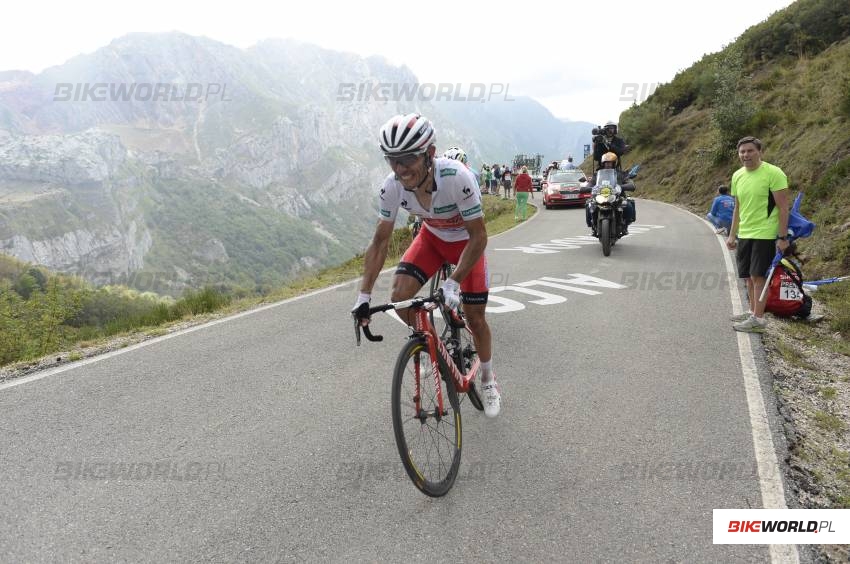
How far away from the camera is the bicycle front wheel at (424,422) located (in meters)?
2.92

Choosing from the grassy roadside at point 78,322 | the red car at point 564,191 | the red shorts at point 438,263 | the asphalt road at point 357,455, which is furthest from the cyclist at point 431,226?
the red car at point 564,191

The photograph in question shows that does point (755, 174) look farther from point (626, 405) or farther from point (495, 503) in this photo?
point (495, 503)

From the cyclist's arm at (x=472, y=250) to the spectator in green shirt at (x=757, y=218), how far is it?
4.01 meters

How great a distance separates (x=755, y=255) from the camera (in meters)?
5.96

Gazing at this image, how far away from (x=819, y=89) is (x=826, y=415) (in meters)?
22.4

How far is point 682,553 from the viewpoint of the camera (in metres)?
2.53

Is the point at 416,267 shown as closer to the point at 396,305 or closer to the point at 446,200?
the point at 446,200

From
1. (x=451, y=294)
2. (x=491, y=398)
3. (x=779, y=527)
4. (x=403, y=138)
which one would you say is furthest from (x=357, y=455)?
(x=779, y=527)

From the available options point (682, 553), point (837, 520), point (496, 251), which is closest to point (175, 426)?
point (682, 553)

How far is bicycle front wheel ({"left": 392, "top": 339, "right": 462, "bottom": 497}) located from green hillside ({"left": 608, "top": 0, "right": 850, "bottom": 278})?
8166mm

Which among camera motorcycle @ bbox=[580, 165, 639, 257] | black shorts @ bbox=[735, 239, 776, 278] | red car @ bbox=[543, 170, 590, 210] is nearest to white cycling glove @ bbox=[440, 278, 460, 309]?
black shorts @ bbox=[735, 239, 776, 278]

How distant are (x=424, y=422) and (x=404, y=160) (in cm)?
162

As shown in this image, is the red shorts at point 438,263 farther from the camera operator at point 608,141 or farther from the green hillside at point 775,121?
the camera operator at point 608,141

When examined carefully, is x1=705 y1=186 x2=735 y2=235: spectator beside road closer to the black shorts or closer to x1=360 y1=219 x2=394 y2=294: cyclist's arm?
the black shorts
